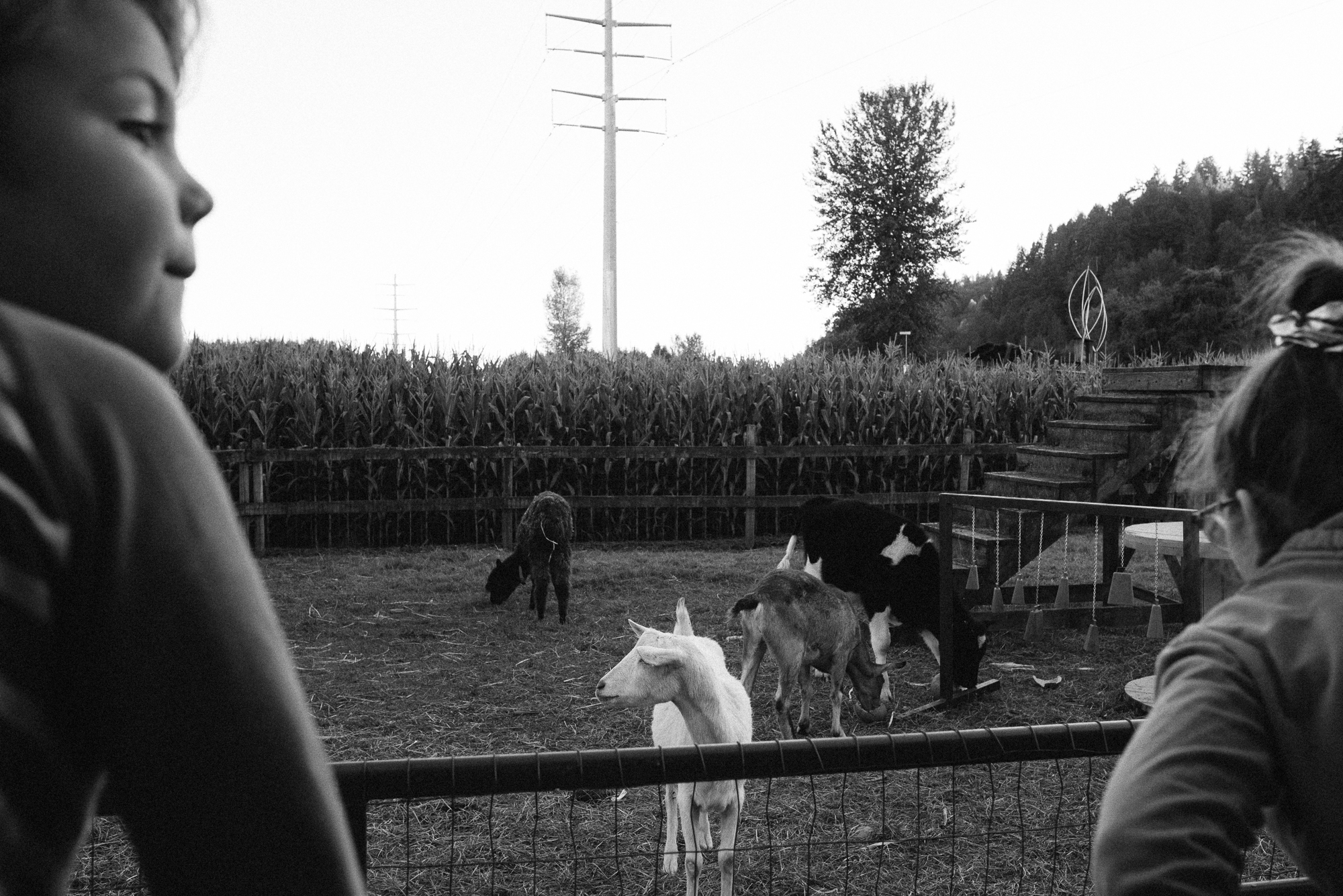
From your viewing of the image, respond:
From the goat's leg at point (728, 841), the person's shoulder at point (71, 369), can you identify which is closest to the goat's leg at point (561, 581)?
the goat's leg at point (728, 841)

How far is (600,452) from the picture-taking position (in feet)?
48.9

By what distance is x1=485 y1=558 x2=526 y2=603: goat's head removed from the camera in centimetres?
1070

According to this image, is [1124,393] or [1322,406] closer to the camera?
[1322,406]

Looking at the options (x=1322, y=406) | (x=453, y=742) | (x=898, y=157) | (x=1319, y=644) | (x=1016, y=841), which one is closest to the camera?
(x=1319, y=644)

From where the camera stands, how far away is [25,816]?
0.50 meters

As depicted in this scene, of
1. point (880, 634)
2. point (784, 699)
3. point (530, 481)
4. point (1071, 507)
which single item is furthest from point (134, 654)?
point (530, 481)

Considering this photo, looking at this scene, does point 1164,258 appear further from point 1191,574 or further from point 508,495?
point 1191,574

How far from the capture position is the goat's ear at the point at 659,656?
4551 millimetres

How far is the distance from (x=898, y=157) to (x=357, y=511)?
49252 mm

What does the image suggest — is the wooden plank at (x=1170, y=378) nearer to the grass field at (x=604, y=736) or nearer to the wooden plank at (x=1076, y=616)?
the wooden plank at (x=1076, y=616)

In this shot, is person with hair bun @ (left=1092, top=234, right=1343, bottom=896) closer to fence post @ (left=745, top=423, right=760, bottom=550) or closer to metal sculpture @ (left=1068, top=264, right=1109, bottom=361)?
fence post @ (left=745, top=423, right=760, bottom=550)

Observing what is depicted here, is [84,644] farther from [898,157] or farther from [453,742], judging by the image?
[898,157]

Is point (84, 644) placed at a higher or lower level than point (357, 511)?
higher

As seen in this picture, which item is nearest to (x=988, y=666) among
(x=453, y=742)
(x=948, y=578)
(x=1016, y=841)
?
(x=948, y=578)
